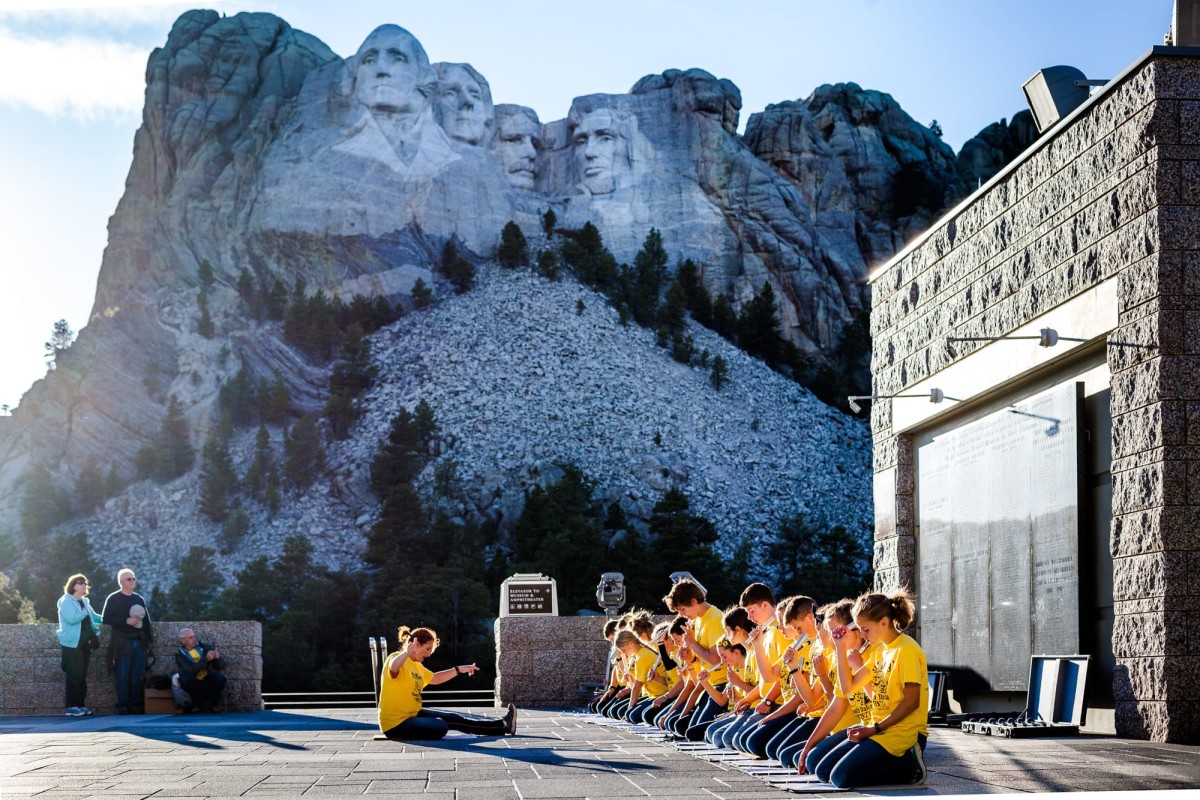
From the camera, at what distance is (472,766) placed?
27.1 ft

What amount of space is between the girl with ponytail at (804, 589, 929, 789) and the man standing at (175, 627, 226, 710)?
10329 mm

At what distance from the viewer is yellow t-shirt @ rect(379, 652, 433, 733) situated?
10383mm

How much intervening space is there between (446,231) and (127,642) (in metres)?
68.4

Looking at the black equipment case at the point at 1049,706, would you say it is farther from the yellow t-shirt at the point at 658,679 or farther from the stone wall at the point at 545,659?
the stone wall at the point at 545,659

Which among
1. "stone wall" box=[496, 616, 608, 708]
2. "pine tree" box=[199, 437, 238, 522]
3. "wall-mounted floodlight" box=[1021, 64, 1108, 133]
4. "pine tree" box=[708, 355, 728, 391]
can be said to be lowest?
"stone wall" box=[496, 616, 608, 708]

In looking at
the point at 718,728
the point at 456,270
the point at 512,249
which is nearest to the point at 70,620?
the point at 718,728

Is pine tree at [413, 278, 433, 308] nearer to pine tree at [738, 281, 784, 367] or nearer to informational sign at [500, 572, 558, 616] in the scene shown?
pine tree at [738, 281, 784, 367]

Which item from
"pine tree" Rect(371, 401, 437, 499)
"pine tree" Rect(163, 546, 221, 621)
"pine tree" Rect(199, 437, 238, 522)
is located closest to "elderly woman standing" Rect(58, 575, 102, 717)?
"pine tree" Rect(163, 546, 221, 621)

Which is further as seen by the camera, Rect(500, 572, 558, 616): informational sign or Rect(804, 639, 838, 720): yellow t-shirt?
Rect(500, 572, 558, 616): informational sign

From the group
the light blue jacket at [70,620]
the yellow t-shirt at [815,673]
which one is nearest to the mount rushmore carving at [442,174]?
the light blue jacket at [70,620]

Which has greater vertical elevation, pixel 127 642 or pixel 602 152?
pixel 602 152

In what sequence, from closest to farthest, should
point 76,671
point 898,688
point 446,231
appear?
point 898,688 → point 76,671 → point 446,231

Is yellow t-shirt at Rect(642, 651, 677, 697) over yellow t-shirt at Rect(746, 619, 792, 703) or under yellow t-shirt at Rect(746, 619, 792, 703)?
under

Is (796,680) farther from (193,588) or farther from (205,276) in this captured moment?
(205,276)
